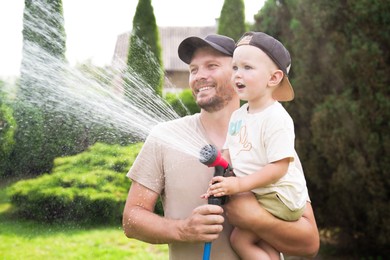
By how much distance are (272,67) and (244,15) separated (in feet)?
34.2

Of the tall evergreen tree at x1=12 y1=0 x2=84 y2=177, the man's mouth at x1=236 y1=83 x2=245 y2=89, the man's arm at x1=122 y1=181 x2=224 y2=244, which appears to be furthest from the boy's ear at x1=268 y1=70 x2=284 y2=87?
the tall evergreen tree at x1=12 y1=0 x2=84 y2=177

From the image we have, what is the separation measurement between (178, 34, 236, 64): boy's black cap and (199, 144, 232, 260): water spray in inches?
25.8

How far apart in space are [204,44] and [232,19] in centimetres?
978

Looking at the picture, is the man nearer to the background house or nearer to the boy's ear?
the boy's ear

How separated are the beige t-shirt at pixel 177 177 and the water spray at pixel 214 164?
0.21 metres

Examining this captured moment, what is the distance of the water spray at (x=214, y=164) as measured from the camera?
2.22 metres

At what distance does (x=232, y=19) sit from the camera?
12312 mm

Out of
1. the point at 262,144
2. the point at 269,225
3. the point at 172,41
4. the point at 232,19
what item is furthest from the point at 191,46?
the point at 172,41

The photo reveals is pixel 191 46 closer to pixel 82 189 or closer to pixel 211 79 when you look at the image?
pixel 211 79

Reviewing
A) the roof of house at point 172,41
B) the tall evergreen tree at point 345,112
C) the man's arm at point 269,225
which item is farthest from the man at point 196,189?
the roof of house at point 172,41

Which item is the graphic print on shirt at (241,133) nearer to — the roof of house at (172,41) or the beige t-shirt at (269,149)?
the beige t-shirt at (269,149)

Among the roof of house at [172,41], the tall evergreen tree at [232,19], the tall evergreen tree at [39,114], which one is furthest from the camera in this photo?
the roof of house at [172,41]

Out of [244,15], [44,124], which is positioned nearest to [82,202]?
[44,124]

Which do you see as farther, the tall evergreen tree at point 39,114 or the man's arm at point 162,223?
the tall evergreen tree at point 39,114
